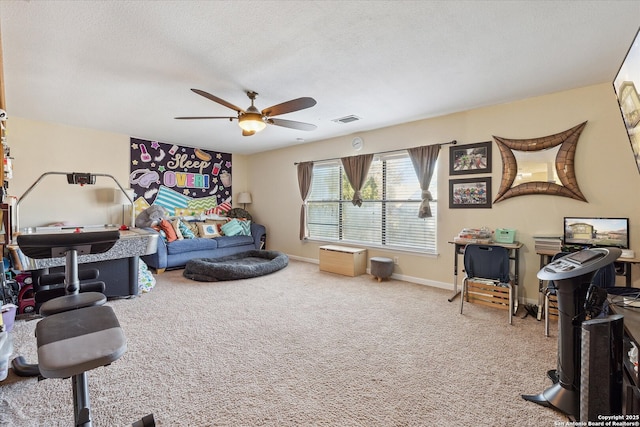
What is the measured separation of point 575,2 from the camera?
1850 millimetres

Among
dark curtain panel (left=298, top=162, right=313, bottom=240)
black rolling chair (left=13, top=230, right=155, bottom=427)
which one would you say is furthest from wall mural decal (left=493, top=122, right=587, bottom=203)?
black rolling chair (left=13, top=230, right=155, bottom=427)

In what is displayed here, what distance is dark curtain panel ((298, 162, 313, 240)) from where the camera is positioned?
19.6ft

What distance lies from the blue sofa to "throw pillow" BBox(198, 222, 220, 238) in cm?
21

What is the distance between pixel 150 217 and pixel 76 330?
15.2 ft

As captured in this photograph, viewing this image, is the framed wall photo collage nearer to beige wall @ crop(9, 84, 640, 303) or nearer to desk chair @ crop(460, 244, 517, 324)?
beige wall @ crop(9, 84, 640, 303)

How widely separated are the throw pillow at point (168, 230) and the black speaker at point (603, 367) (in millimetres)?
5553

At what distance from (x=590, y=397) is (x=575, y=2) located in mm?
2310

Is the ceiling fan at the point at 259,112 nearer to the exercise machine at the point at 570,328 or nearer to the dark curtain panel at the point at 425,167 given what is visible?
the dark curtain panel at the point at 425,167

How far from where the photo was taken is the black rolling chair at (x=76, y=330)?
3.54ft

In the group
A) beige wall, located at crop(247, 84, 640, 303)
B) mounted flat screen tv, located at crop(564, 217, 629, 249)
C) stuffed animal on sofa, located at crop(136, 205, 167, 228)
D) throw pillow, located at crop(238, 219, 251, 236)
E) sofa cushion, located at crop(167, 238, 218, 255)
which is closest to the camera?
mounted flat screen tv, located at crop(564, 217, 629, 249)

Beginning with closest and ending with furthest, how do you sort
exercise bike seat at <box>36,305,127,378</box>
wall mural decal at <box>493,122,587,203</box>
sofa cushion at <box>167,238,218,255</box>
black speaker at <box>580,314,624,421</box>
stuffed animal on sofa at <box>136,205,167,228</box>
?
exercise bike seat at <box>36,305,127,378</box> < black speaker at <box>580,314,624,421</box> < wall mural decal at <box>493,122,587,203</box> < sofa cushion at <box>167,238,218,255</box> < stuffed animal on sofa at <box>136,205,167,228</box>

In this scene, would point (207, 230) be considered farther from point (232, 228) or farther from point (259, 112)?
point (259, 112)

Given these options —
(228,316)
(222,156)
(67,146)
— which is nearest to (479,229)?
(228,316)

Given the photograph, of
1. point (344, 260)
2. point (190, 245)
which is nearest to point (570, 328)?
point (344, 260)
